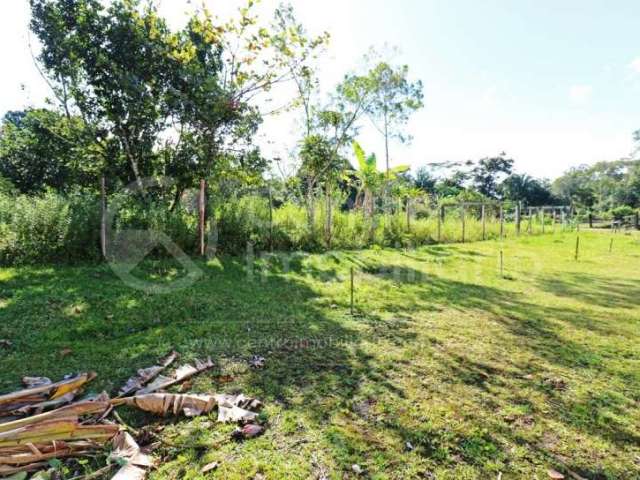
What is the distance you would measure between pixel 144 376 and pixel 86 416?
58 cm

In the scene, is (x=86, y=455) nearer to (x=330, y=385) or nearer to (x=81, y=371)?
(x=81, y=371)

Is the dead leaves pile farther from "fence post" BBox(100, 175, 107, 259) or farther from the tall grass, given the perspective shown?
the tall grass

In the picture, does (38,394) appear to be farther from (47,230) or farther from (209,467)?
(47,230)

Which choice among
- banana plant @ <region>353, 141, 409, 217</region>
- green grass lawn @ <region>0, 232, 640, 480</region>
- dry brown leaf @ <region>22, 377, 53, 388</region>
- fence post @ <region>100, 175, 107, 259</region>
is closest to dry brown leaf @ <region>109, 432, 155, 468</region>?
green grass lawn @ <region>0, 232, 640, 480</region>

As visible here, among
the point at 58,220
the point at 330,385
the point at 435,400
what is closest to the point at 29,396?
the point at 330,385

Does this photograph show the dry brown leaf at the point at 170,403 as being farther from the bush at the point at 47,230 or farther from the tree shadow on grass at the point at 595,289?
the tree shadow on grass at the point at 595,289

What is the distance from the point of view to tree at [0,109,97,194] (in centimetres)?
743

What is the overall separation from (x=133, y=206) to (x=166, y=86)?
2.51 metres

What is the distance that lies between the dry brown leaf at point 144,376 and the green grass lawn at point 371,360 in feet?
0.48

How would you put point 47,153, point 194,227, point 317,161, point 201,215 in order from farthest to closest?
point 317,161 < point 47,153 < point 194,227 < point 201,215

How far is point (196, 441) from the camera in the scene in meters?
2.21

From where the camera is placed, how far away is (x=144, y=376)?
9.48 feet

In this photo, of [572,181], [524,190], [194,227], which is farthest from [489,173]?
[194,227]

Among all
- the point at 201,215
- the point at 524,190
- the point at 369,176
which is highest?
the point at 524,190
